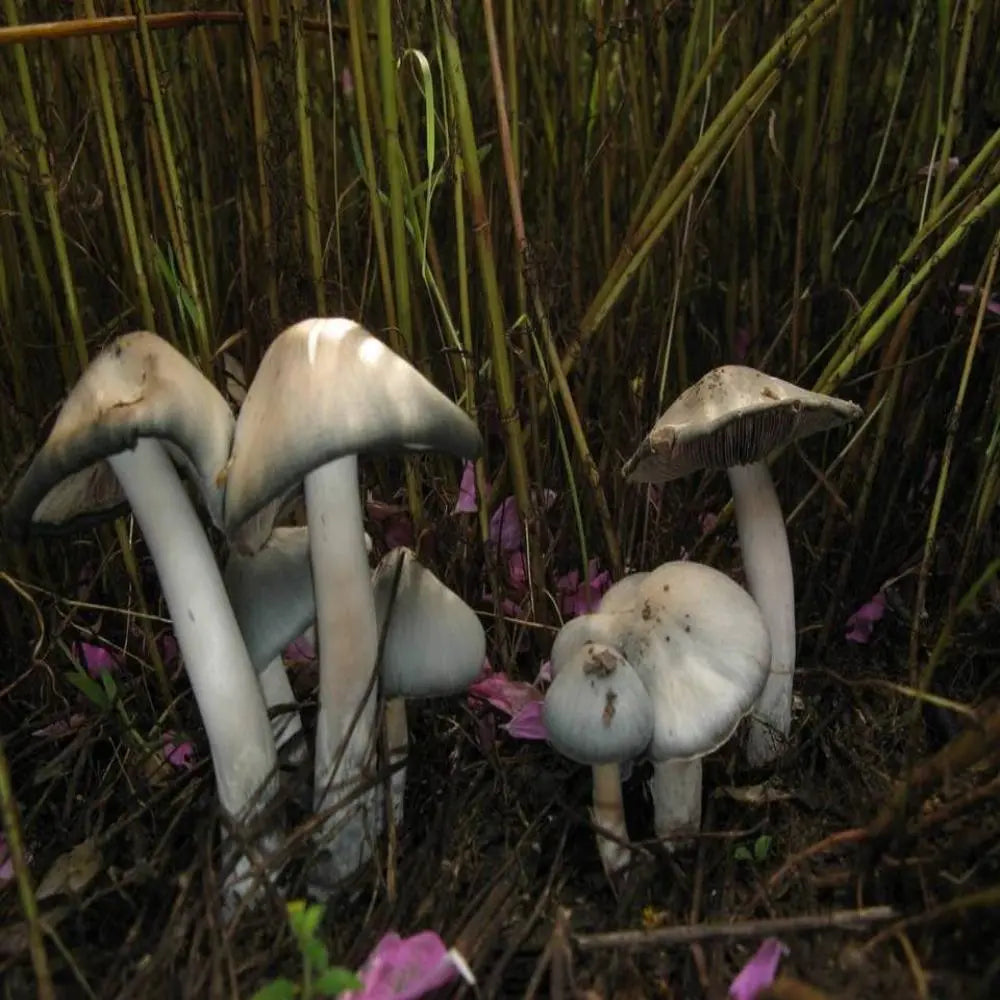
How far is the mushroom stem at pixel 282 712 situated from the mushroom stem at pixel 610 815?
11.4 inches

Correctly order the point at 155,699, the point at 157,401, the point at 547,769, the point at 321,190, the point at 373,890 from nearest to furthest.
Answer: the point at 157,401 → the point at 373,890 → the point at 547,769 → the point at 155,699 → the point at 321,190

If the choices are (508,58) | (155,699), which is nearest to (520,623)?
(155,699)

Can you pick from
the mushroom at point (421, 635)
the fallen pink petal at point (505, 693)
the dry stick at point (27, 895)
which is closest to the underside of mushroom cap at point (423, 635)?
the mushroom at point (421, 635)

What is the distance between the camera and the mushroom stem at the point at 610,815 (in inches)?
35.2

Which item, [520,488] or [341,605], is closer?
[341,605]

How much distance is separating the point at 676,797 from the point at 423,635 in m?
0.28

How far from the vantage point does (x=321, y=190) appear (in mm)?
1300

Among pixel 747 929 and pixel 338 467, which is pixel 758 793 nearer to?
pixel 747 929

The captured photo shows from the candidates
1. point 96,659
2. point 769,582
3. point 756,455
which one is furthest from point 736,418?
point 96,659

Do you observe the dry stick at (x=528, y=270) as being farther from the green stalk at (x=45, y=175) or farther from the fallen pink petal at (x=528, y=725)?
the green stalk at (x=45, y=175)

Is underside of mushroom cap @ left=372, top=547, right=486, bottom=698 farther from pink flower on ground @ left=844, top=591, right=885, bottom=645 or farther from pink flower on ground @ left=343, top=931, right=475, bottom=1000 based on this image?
pink flower on ground @ left=844, top=591, right=885, bottom=645

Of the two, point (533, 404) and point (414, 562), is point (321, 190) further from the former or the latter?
point (414, 562)

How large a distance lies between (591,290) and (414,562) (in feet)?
1.96

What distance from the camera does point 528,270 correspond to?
1.01 m
